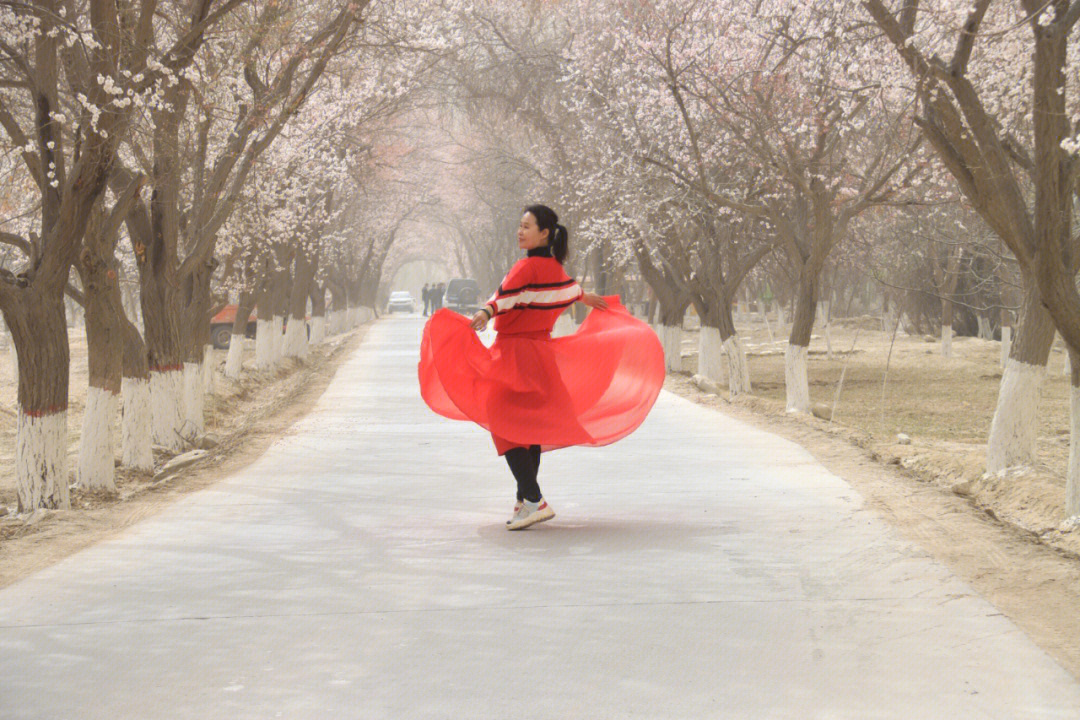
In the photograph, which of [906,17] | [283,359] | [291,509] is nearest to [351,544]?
[291,509]

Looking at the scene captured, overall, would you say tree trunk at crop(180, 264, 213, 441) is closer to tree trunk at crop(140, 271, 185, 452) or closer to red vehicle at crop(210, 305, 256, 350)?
tree trunk at crop(140, 271, 185, 452)

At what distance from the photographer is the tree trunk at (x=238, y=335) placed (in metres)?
26.9

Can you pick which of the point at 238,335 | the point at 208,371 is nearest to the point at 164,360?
the point at 208,371

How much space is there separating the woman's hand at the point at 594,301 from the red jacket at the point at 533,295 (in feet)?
0.62

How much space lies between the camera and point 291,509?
345 inches

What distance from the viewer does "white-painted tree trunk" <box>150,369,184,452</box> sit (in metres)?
15.2

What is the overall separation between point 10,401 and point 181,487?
621 inches

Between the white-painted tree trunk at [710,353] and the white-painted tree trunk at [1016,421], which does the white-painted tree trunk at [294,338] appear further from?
the white-painted tree trunk at [1016,421]

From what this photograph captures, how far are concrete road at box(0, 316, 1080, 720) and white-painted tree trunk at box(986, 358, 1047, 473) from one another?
1.35 meters

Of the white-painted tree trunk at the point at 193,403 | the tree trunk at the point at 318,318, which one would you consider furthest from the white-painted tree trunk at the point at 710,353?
the tree trunk at the point at 318,318

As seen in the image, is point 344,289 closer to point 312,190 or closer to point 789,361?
point 312,190

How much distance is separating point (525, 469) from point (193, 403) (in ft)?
34.8

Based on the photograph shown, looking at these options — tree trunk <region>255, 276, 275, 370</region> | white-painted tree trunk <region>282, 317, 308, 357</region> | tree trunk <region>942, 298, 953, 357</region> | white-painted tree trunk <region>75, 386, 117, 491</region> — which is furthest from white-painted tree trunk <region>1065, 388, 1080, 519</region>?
white-painted tree trunk <region>282, 317, 308, 357</region>

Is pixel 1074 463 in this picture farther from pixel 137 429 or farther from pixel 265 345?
pixel 265 345
